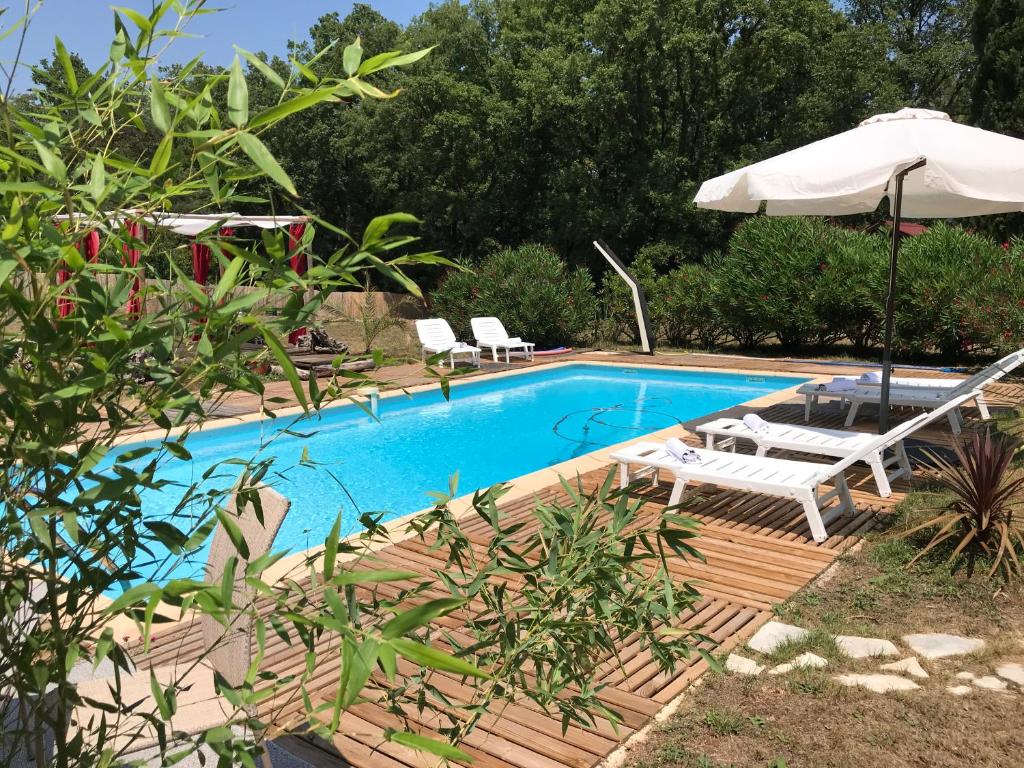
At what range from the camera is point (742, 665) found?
325cm

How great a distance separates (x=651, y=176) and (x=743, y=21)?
455 cm

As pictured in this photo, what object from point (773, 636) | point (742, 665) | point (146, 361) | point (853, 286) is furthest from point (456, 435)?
point (146, 361)

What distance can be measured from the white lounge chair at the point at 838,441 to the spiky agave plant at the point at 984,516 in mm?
836

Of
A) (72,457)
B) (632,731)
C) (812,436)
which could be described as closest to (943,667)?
(632,731)

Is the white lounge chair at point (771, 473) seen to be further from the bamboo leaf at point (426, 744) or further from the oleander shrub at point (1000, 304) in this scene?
the oleander shrub at point (1000, 304)

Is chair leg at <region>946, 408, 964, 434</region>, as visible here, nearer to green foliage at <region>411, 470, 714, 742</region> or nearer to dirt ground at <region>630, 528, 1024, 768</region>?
dirt ground at <region>630, 528, 1024, 768</region>

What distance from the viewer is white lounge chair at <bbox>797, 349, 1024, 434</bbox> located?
22.7 feet

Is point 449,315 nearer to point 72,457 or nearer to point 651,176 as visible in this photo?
point 651,176

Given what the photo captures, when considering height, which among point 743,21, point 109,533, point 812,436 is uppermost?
point 743,21

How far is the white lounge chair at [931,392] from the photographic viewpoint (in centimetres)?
691

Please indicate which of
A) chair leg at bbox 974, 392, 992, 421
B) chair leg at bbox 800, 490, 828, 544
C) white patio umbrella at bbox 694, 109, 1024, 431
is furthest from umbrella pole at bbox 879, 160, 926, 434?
chair leg at bbox 800, 490, 828, 544

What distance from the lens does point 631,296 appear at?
1588cm

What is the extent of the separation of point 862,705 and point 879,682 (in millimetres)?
214

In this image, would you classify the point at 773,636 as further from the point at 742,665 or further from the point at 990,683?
the point at 990,683
